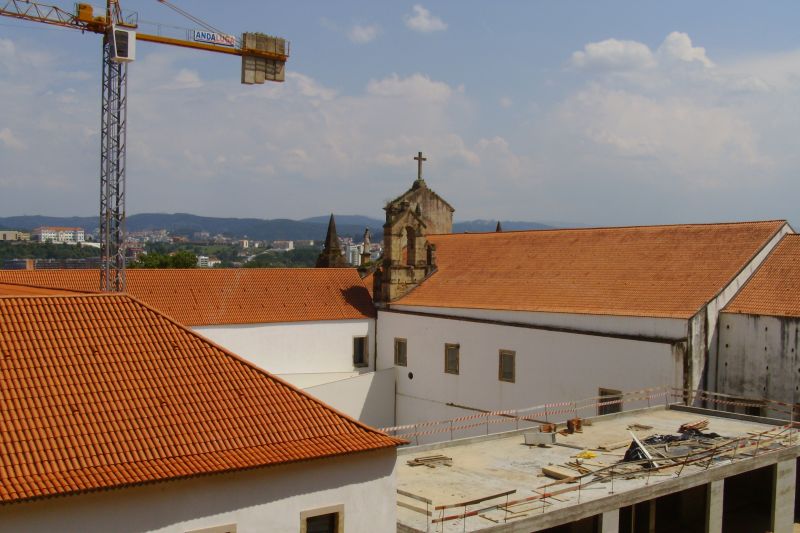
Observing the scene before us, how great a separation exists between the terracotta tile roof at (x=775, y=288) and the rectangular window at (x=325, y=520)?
16.3 meters

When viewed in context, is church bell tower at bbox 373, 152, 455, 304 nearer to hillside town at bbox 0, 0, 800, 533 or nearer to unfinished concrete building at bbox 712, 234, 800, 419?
hillside town at bbox 0, 0, 800, 533

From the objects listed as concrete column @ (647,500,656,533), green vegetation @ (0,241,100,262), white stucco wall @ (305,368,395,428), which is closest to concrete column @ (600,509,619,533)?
concrete column @ (647,500,656,533)

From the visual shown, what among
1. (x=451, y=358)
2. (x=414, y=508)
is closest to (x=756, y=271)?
(x=451, y=358)

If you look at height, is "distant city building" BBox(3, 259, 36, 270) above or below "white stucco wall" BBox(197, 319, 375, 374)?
above

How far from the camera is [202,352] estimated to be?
16094 mm

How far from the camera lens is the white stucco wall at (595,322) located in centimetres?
2523

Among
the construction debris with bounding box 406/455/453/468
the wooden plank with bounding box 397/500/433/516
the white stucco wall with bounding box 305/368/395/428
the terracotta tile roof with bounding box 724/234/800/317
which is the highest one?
the terracotta tile roof with bounding box 724/234/800/317

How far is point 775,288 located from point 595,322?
5.75m

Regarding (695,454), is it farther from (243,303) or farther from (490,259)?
(243,303)

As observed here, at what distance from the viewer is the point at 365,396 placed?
1346 inches

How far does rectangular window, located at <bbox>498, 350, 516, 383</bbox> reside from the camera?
30047 millimetres

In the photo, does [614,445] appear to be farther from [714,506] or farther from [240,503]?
[240,503]

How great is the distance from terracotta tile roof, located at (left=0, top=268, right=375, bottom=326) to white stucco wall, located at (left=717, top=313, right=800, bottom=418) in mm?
15681

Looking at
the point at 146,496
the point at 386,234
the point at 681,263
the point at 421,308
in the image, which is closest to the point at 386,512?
the point at 146,496
